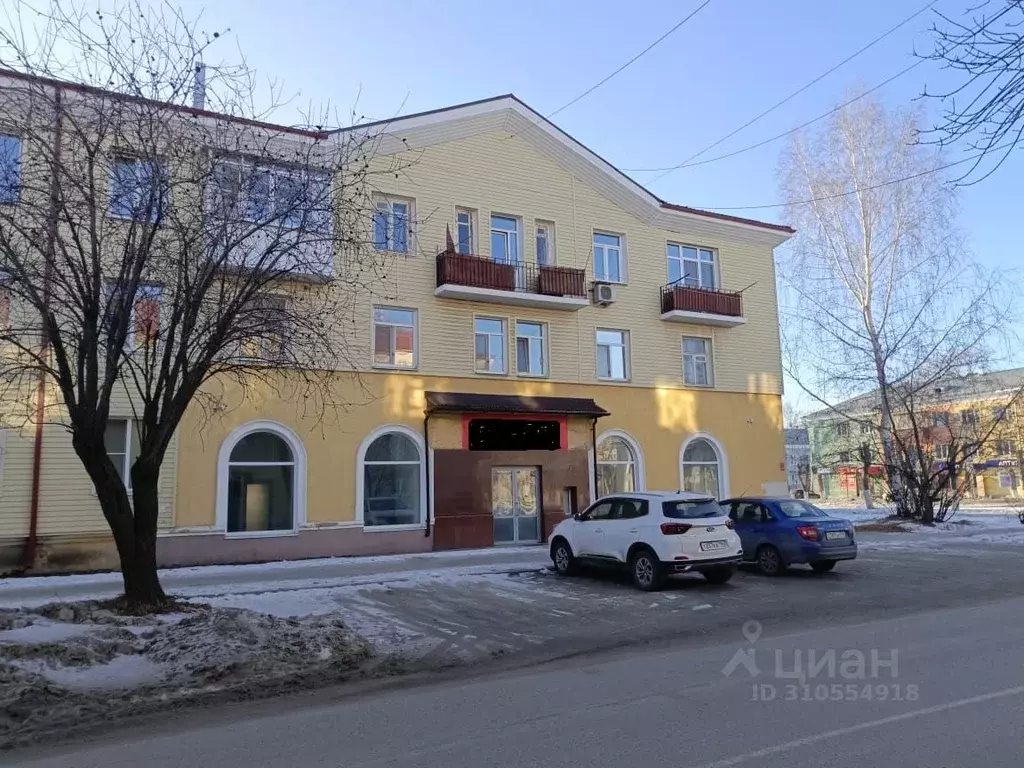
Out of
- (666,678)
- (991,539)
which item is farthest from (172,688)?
(991,539)

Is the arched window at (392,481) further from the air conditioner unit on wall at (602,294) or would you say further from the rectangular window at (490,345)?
the air conditioner unit on wall at (602,294)

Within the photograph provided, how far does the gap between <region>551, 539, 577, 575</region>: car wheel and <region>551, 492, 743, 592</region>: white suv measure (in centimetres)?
38

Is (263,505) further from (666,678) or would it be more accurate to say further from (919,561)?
(919,561)

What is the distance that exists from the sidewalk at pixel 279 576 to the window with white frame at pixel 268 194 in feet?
20.0

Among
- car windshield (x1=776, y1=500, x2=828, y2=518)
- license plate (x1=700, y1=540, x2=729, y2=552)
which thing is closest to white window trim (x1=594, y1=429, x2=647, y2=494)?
car windshield (x1=776, y1=500, x2=828, y2=518)

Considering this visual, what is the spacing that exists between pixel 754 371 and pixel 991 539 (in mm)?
8132

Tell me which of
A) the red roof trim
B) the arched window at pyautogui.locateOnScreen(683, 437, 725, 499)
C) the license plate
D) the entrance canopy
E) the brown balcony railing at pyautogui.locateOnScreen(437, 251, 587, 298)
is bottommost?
the license plate

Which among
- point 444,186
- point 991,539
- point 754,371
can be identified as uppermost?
point 444,186

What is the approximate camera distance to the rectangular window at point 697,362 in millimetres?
23859

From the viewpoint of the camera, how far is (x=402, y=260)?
63.9 ft

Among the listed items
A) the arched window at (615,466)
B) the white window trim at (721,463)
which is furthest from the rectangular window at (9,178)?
the white window trim at (721,463)

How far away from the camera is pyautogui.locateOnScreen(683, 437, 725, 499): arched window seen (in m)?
23.3

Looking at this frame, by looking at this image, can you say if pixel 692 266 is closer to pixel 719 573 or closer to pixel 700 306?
pixel 700 306

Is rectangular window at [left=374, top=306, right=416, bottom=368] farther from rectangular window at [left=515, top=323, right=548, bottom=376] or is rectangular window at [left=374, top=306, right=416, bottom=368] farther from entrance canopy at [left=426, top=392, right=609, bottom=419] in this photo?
rectangular window at [left=515, top=323, right=548, bottom=376]
